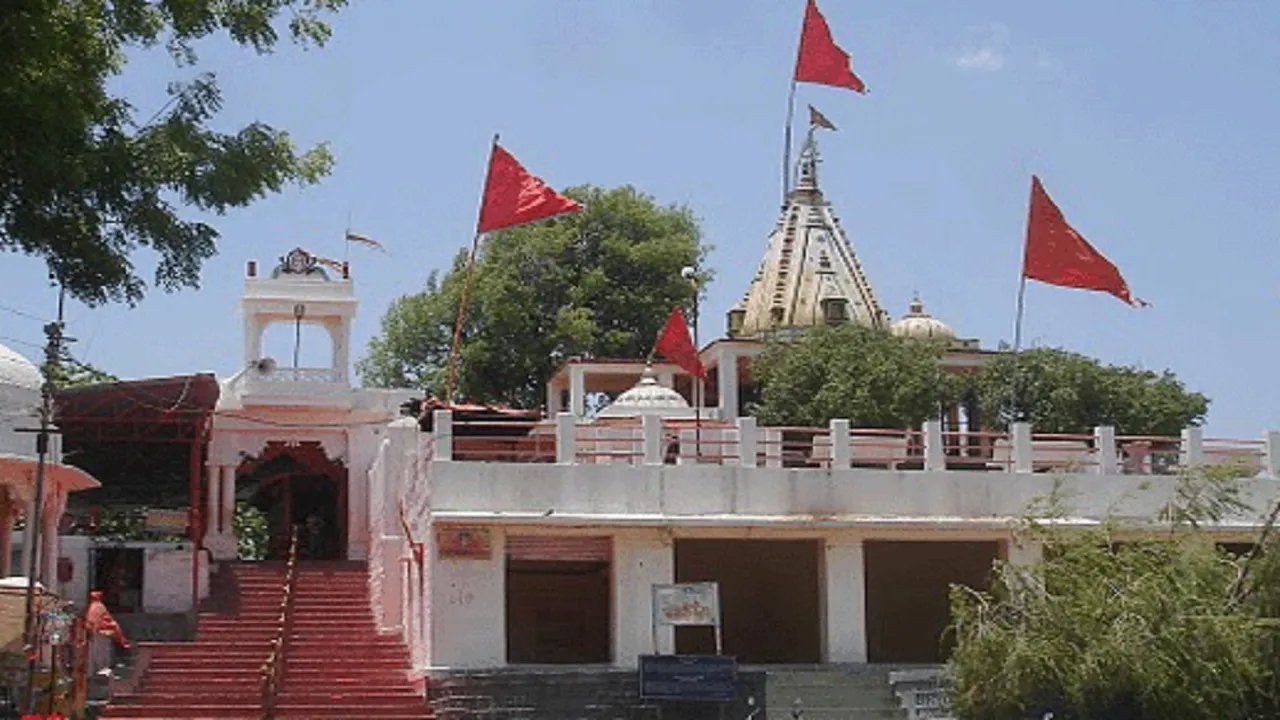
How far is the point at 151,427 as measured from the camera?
28.1m

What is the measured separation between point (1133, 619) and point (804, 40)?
12529 mm

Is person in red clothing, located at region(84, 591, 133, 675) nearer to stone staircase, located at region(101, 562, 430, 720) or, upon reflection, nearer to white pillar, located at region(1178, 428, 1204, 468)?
stone staircase, located at region(101, 562, 430, 720)

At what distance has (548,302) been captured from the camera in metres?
44.9

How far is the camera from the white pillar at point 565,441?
2344cm

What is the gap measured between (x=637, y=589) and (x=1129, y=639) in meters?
7.00

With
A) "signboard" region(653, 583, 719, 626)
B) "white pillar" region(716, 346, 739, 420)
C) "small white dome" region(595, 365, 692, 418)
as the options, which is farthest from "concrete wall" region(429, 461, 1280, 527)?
"white pillar" region(716, 346, 739, 420)

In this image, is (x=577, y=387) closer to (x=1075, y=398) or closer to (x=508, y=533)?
(x=1075, y=398)

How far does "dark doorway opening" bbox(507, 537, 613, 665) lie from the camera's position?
29016 millimetres

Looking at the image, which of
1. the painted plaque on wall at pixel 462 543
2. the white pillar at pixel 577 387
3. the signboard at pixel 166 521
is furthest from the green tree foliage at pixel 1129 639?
the signboard at pixel 166 521

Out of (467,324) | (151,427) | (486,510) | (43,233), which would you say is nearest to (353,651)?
(486,510)

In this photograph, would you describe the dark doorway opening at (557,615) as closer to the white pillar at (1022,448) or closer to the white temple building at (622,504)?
the white temple building at (622,504)

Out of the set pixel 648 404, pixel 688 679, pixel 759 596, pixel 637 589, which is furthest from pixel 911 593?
pixel 688 679

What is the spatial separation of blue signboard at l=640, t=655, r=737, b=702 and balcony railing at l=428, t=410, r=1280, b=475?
2811mm

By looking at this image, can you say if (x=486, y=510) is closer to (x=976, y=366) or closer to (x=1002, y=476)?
(x=1002, y=476)
